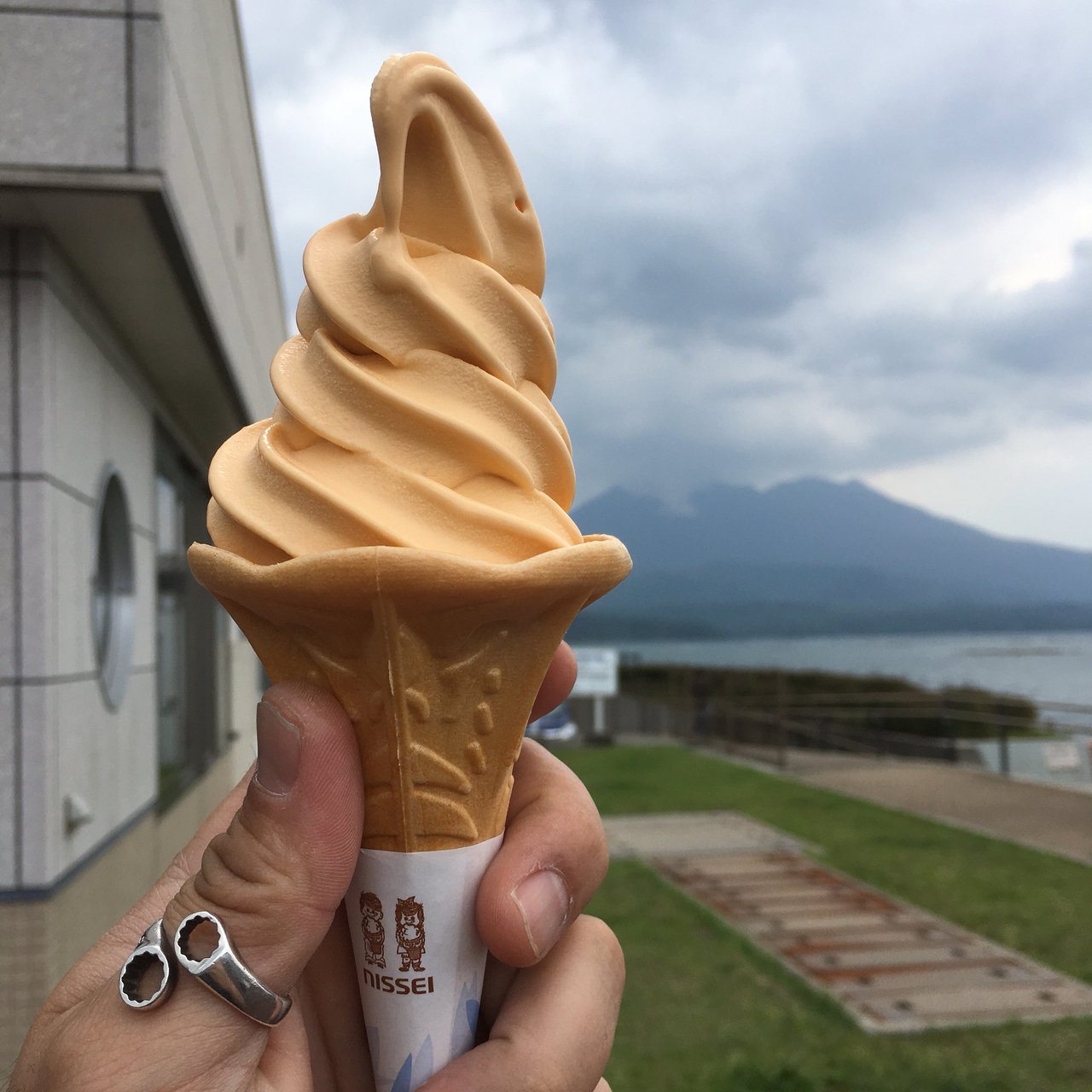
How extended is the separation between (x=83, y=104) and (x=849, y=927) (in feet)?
22.6

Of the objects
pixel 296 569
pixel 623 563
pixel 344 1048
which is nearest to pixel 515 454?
pixel 623 563

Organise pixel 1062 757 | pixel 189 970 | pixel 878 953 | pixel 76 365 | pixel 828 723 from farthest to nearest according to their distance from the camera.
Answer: pixel 828 723
pixel 1062 757
pixel 878 953
pixel 76 365
pixel 189 970

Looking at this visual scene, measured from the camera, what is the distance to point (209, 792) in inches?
370

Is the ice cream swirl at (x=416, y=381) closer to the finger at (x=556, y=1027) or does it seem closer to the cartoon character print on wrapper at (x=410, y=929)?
the cartoon character print on wrapper at (x=410, y=929)

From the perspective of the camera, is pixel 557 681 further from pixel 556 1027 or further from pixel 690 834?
pixel 690 834

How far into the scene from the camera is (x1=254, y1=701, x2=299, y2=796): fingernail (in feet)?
4.83

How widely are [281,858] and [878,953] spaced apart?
5.82 metres

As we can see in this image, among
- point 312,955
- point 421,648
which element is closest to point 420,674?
point 421,648

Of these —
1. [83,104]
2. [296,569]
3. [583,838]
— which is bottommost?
[583,838]

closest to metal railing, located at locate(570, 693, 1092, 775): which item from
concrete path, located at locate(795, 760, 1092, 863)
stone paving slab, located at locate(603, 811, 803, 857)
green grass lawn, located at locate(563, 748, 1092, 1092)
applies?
concrete path, located at locate(795, 760, 1092, 863)

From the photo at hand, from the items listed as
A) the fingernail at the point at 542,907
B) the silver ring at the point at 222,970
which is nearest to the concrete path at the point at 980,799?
the fingernail at the point at 542,907

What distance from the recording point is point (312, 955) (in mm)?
1696

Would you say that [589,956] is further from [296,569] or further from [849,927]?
[849,927]

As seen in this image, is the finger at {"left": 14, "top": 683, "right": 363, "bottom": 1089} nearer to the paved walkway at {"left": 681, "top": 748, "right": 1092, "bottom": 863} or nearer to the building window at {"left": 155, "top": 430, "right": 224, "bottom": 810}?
the building window at {"left": 155, "top": 430, "right": 224, "bottom": 810}
